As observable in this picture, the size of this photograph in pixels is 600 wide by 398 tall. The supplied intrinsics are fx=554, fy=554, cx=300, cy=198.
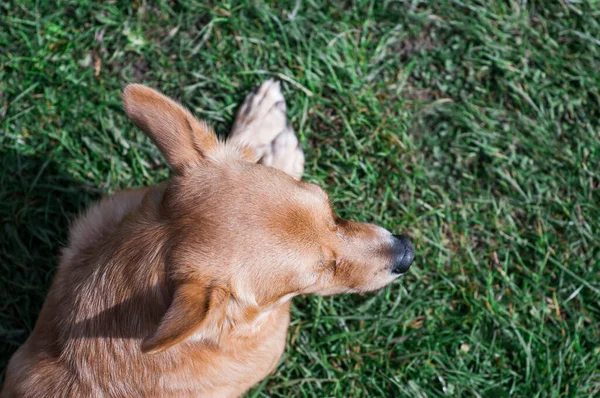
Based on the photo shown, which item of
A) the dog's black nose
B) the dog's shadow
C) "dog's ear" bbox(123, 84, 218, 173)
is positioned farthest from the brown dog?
the dog's shadow

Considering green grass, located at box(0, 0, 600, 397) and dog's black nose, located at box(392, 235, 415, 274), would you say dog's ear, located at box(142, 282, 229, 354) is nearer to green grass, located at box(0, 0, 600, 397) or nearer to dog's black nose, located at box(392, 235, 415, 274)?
dog's black nose, located at box(392, 235, 415, 274)

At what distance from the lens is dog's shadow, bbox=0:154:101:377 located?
14.6 ft

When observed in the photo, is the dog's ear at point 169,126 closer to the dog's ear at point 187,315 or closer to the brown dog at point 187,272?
the brown dog at point 187,272

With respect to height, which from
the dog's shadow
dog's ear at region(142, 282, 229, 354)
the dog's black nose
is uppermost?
dog's ear at region(142, 282, 229, 354)

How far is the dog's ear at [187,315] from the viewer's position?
217cm

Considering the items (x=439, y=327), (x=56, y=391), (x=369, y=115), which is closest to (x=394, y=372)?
(x=439, y=327)

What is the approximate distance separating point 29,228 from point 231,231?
2580 millimetres

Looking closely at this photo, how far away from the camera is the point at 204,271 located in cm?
273

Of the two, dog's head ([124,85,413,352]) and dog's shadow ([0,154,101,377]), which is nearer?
dog's head ([124,85,413,352])

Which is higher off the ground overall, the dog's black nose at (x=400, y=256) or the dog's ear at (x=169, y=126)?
the dog's ear at (x=169, y=126)

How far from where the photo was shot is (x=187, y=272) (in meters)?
2.72

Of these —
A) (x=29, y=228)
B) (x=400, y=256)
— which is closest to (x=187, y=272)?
(x=400, y=256)

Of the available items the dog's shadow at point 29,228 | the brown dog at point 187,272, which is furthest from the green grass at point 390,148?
the brown dog at point 187,272

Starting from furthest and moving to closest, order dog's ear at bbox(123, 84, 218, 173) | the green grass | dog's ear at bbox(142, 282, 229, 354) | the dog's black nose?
the green grass, the dog's black nose, dog's ear at bbox(123, 84, 218, 173), dog's ear at bbox(142, 282, 229, 354)
